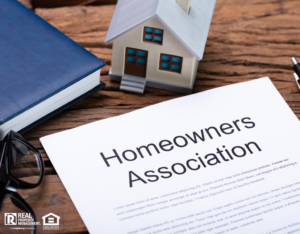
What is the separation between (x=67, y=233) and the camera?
0.72 metres

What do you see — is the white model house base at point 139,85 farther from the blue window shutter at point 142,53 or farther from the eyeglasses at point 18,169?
the eyeglasses at point 18,169

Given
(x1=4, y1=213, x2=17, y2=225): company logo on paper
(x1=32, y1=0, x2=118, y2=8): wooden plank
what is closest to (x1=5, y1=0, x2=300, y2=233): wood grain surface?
(x1=32, y1=0, x2=118, y2=8): wooden plank

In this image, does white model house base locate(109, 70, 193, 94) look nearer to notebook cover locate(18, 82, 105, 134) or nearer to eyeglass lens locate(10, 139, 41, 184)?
notebook cover locate(18, 82, 105, 134)

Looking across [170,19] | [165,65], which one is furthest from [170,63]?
[170,19]

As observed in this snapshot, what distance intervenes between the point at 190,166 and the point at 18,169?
368mm

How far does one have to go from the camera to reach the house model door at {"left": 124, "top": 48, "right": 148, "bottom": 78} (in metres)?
0.92

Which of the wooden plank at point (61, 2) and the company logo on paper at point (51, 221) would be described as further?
the wooden plank at point (61, 2)

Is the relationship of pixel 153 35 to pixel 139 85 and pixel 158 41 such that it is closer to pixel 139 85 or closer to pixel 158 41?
pixel 158 41

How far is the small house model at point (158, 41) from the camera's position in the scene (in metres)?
0.85

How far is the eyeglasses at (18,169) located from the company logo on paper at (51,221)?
0.07 feet

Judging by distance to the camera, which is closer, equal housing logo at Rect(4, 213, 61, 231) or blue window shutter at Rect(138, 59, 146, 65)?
equal housing logo at Rect(4, 213, 61, 231)

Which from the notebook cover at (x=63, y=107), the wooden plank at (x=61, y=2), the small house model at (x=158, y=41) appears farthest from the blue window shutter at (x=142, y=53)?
the wooden plank at (x=61, y=2)

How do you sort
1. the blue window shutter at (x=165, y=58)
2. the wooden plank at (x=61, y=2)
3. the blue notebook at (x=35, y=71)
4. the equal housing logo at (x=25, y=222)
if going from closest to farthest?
the equal housing logo at (x=25, y=222)
the blue notebook at (x=35, y=71)
the blue window shutter at (x=165, y=58)
the wooden plank at (x=61, y=2)

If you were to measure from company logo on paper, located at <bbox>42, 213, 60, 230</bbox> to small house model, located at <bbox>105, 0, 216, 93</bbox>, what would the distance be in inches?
14.8
